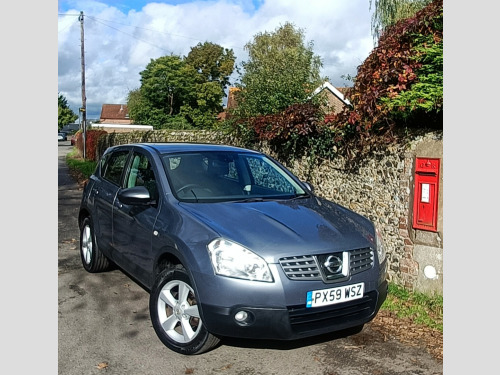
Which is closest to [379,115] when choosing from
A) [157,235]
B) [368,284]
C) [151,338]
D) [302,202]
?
[302,202]

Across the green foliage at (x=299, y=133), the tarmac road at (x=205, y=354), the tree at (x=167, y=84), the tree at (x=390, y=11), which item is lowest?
the tarmac road at (x=205, y=354)

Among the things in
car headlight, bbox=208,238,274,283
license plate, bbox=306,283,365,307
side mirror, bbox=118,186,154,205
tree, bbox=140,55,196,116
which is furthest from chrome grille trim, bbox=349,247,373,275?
tree, bbox=140,55,196,116

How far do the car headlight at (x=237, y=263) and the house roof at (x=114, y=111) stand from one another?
10648 centimetres

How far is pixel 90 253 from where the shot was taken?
649cm

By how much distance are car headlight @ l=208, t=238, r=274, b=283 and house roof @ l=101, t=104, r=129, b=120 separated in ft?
349

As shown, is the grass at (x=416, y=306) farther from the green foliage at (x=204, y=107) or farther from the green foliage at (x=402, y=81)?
the green foliage at (x=204, y=107)

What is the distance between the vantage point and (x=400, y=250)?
20.3 feet

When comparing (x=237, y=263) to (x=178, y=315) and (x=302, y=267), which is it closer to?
(x=302, y=267)

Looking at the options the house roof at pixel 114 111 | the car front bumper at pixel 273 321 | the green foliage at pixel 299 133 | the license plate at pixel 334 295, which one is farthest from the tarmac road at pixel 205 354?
the house roof at pixel 114 111

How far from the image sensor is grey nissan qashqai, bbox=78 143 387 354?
3668 mm

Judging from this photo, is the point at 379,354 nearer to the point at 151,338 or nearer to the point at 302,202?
the point at 302,202

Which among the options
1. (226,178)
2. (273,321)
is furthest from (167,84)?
(273,321)

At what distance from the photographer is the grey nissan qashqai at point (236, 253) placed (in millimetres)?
3668

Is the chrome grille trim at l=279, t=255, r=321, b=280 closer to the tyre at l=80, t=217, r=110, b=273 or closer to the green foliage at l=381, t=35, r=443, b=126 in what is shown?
the green foliage at l=381, t=35, r=443, b=126
